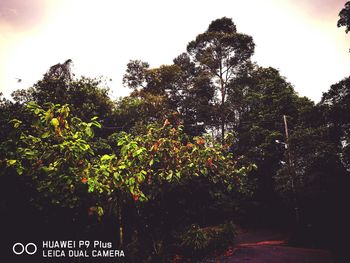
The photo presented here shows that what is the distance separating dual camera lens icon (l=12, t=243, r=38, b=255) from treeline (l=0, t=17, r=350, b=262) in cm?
29

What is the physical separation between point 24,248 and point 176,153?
13.6 ft

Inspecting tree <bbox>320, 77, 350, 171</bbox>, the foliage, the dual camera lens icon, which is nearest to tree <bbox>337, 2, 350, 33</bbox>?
tree <bbox>320, 77, 350, 171</bbox>

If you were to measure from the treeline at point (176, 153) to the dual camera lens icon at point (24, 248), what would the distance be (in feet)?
0.96

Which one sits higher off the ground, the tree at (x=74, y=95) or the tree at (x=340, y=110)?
the tree at (x=74, y=95)

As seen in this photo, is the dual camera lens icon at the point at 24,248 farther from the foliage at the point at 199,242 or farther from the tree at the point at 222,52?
the tree at the point at 222,52

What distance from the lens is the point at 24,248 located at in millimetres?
4781

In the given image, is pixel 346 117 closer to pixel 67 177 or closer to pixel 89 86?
pixel 67 177

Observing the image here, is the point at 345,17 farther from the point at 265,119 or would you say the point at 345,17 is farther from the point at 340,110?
the point at 265,119

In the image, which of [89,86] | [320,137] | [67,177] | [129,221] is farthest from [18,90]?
[320,137]

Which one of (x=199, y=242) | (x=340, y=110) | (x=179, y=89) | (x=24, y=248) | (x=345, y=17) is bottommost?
(x=199, y=242)

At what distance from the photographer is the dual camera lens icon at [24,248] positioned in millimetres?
4688

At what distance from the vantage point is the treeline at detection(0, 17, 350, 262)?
437 cm

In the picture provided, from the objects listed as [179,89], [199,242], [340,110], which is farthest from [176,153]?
[179,89]

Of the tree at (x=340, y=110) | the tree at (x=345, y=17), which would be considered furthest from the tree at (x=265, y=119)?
the tree at (x=345, y=17)
